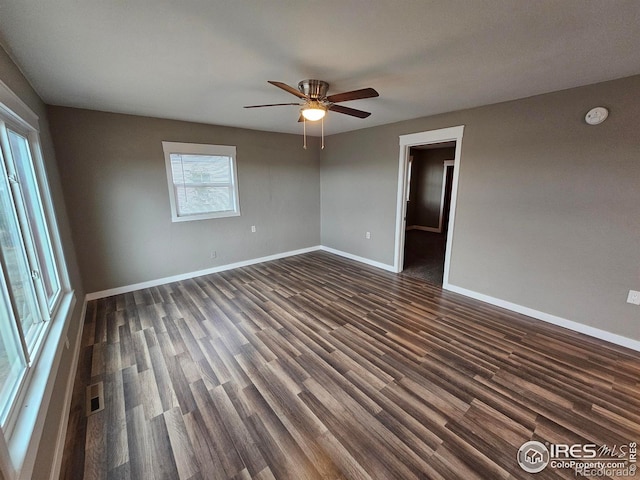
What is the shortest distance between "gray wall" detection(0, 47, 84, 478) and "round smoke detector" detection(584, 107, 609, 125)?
4461 mm

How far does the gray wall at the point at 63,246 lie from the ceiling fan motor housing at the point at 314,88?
2.03 meters

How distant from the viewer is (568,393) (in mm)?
1921

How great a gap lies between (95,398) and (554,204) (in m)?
4.45

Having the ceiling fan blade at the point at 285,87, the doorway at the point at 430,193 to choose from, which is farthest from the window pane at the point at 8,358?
the doorway at the point at 430,193

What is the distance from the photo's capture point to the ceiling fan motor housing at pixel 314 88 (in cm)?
232

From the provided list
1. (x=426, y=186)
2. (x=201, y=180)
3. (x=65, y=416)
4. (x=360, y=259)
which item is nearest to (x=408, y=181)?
→ (x=360, y=259)

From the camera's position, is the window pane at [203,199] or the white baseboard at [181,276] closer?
the white baseboard at [181,276]

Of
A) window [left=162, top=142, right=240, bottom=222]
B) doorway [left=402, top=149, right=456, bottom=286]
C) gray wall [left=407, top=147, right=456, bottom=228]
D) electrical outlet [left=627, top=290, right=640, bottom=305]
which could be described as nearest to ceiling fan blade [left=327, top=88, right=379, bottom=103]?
window [left=162, top=142, right=240, bottom=222]

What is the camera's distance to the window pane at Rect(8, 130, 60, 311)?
6.88 ft

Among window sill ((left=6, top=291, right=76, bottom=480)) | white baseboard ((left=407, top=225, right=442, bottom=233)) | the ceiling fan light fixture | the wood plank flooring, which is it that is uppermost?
the ceiling fan light fixture

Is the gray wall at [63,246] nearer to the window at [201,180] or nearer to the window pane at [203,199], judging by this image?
the window at [201,180]

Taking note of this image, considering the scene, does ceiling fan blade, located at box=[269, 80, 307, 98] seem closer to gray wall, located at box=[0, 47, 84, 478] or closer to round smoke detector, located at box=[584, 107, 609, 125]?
gray wall, located at box=[0, 47, 84, 478]

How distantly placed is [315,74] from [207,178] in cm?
276

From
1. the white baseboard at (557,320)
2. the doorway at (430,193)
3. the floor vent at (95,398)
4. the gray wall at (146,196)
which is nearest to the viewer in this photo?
the floor vent at (95,398)
